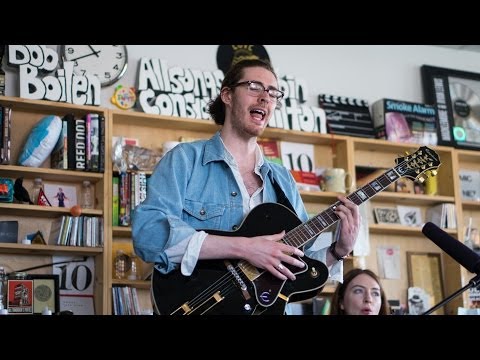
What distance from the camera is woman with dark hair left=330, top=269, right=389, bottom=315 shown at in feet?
11.1

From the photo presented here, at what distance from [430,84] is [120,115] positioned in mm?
2147

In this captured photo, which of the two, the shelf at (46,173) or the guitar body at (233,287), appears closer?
the guitar body at (233,287)

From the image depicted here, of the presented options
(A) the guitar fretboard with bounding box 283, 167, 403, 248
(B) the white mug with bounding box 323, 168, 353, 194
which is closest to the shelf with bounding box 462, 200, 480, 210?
(B) the white mug with bounding box 323, 168, 353, 194

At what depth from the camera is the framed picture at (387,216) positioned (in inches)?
184

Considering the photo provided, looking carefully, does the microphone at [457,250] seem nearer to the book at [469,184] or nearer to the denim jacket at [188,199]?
the denim jacket at [188,199]

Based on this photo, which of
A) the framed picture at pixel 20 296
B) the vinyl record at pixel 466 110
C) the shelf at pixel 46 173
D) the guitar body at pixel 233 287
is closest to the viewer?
the guitar body at pixel 233 287

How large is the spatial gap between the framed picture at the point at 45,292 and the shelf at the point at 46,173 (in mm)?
490

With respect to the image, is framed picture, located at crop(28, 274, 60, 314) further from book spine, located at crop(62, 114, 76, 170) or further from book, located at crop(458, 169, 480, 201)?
book, located at crop(458, 169, 480, 201)

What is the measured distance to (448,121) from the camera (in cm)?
495

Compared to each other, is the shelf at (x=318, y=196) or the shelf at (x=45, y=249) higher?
the shelf at (x=318, y=196)

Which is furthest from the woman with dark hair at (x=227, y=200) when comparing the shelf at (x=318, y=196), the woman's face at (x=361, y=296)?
the shelf at (x=318, y=196)

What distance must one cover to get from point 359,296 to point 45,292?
147 centimetres

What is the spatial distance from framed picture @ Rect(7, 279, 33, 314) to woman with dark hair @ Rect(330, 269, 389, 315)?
141 centimetres
